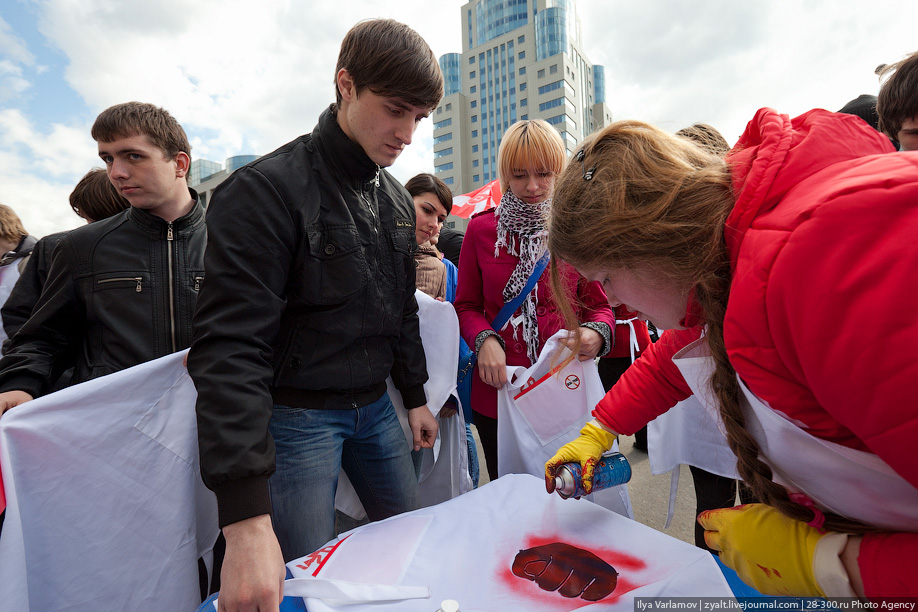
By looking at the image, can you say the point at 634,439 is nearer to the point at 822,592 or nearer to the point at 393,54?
the point at 822,592

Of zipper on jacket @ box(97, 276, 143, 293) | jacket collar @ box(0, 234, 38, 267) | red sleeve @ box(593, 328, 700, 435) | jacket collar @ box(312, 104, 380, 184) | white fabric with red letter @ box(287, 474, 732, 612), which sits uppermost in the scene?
jacket collar @ box(0, 234, 38, 267)

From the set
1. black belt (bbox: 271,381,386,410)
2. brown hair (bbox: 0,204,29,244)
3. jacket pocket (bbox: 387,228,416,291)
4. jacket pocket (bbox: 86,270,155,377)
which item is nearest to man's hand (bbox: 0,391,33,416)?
jacket pocket (bbox: 86,270,155,377)

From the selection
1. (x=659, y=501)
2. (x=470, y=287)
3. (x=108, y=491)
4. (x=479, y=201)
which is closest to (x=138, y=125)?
(x=108, y=491)

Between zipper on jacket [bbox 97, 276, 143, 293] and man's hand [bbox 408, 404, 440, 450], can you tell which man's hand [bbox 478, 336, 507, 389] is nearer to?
man's hand [bbox 408, 404, 440, 450]

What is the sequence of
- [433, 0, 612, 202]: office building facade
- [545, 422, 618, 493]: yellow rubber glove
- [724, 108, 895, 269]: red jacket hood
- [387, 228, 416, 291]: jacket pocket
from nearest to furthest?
[724, 108, 895, 269]: red jacket hood, [545, 422, 618, 493]: yellow rubber glove, [387, 228, 416, 291]: jacket pocket, [433, 0, 612, 202]: office building facade

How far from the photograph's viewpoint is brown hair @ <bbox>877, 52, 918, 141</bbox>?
1.55 metres

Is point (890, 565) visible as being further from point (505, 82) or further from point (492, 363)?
point (505, 82)

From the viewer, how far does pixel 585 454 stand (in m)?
1.15

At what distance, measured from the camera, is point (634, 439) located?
3645mm

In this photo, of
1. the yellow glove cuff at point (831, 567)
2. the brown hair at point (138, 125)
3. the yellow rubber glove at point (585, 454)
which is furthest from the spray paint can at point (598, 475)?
the brown hair at point (138, 125)

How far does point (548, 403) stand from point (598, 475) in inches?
24.8

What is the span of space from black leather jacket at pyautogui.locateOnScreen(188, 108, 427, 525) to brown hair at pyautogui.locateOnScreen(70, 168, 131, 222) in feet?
4.44

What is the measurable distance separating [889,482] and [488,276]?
1411mm

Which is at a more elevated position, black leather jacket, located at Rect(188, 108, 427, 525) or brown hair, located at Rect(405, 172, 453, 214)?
brown hair, located at Rect(405, 172, 453, 214)
